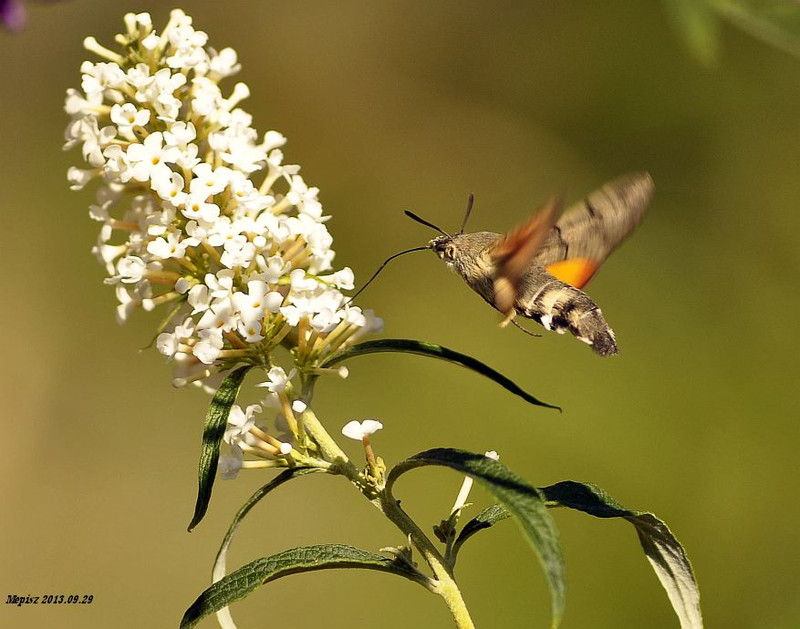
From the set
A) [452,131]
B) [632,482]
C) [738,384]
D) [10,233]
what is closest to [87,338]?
[10,233]

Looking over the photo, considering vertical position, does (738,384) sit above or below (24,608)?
above

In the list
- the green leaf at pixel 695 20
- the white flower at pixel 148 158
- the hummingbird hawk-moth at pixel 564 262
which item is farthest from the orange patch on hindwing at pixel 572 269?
the green leaf at pixel 695 20

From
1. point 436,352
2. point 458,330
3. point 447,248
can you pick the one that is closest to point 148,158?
point 436,352

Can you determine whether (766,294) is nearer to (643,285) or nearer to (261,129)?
(643,285)

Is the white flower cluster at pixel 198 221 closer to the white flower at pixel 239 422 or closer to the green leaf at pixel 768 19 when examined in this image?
the white flower at pixel 239 422

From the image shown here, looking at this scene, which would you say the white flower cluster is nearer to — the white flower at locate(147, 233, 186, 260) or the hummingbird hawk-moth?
the white flower at locate(147, 233, 186, 260)

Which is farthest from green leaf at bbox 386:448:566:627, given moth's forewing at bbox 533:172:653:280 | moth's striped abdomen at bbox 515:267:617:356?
moth's forewing at bbox 533:172:653:280

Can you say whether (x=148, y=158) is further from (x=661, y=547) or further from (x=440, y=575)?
(x=661, y=547)
